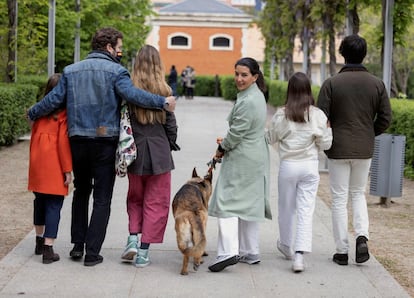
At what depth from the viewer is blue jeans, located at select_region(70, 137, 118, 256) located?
721cm

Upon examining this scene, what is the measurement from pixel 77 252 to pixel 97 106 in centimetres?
138

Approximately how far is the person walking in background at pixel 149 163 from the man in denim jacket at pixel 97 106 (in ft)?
0.49

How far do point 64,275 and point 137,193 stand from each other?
0.96 metres

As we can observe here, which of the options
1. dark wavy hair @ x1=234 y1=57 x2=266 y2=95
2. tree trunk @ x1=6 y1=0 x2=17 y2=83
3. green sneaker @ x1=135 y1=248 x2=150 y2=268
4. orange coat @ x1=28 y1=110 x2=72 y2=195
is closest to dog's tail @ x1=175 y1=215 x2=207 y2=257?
green sneaker @ x1=135 y1=248 x2=150 y2=268

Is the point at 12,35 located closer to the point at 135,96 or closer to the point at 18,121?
the point at 18,121

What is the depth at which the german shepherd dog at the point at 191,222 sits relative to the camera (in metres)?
6.98

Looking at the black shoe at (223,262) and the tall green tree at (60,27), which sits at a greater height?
the tall green tree at (60,27)

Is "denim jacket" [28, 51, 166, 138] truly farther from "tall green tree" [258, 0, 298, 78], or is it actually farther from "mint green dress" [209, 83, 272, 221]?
"tall green tree" [258, 0, 298, 78]

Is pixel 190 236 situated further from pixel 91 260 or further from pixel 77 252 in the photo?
pixel 77 252

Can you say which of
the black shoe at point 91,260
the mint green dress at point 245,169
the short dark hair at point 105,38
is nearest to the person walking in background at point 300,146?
the mint green dress at point 245,169

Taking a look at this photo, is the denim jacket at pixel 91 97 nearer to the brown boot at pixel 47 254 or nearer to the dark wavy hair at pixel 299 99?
the brown boot at pixel 47 254

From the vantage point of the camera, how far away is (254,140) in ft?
23.8

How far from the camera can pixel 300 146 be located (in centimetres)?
731

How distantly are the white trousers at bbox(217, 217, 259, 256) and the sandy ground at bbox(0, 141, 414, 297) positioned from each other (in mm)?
1301
